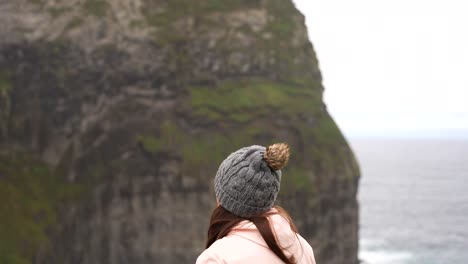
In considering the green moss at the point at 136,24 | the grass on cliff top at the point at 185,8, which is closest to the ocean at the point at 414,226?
the grass on cliff top at the point at 185,8

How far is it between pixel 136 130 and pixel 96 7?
12934 mm

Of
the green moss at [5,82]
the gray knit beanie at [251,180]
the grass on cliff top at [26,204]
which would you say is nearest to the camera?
the gray knit beanie at [251,180]

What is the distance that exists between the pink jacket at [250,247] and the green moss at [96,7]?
202 ft

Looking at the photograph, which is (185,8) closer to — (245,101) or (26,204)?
(245,101)

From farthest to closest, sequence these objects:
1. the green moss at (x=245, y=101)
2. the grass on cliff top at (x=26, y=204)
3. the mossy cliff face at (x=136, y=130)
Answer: the green moss at (x=245, y=101)
the mossy cliff face at (x=136, y=130)
the grass on cliff top at (x=26, y=204)

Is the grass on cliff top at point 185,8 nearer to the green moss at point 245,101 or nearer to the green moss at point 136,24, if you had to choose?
the green moss at point 136,24

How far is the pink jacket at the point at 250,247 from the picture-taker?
5.62 m

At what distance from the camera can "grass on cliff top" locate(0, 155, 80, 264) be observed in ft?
187

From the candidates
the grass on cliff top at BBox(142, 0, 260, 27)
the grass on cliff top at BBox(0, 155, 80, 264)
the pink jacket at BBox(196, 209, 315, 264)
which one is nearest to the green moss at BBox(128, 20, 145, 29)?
the grass on cliff top at BBox(142, 0, 260, 27)

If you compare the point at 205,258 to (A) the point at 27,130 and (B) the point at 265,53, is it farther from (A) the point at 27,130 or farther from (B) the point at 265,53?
(B) the point at 265,53

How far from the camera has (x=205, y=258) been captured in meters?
5.55

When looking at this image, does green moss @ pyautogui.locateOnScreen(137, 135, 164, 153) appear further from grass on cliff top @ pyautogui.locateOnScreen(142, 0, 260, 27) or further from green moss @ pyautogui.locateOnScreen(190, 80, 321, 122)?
grass on cliff top @ pyautogui.locateOnScreen(142, 0, 260, 27)

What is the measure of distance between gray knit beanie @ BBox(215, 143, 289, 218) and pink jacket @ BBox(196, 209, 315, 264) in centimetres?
17

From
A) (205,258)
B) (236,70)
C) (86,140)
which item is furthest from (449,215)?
(205,258)
